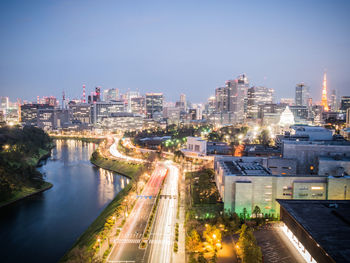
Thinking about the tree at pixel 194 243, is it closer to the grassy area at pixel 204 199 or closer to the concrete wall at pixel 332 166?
the grassy area at pixel 204 199

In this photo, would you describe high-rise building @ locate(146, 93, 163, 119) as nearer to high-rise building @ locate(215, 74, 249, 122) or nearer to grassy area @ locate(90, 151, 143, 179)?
high-rise building @ locate(215, 74, 249, 122)

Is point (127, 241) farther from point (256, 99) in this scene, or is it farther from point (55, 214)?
point (256, 99)

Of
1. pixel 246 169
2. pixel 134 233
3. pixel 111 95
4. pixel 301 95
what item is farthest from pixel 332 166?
pixel 111 95

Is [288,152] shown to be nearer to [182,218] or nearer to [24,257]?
[182,218]

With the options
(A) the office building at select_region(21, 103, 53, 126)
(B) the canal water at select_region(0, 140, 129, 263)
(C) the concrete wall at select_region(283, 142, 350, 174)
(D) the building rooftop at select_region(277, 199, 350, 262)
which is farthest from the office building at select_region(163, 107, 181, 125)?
(D) the building rooftop at select_region(277, 199, 350, 262)

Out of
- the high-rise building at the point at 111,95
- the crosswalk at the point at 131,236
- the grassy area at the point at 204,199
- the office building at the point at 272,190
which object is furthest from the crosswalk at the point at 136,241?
the high-rise building at the point at 111,95

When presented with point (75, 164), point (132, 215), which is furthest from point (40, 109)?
point (132, 215)
